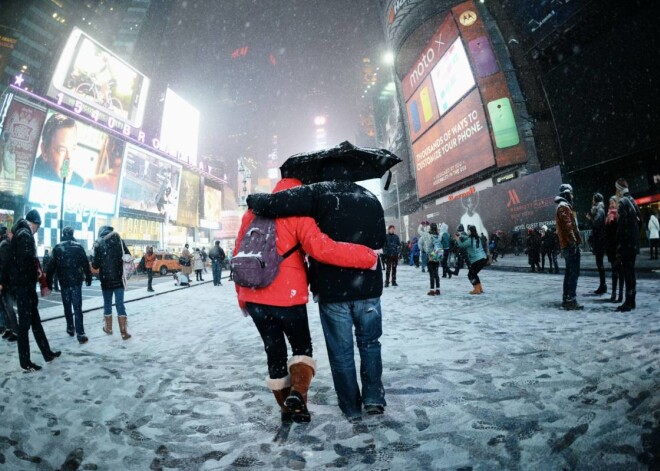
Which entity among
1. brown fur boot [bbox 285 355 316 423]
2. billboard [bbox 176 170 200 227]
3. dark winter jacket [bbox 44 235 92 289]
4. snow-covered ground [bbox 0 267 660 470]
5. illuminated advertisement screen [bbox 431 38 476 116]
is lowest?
snow-covered ground [bbox 0 267 660 470]

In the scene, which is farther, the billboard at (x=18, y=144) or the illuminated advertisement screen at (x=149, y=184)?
the illuminated advertisement screen at (x=149, y=184)

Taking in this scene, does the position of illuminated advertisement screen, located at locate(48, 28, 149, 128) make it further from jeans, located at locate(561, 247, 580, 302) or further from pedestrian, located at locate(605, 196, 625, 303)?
pedestrian, located at locate(605, 196, 625, 303)

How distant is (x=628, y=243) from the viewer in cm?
497

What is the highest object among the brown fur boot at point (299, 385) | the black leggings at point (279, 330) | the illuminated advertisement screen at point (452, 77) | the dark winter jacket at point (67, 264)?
the illuminated advertisement screen at point (452, 77)

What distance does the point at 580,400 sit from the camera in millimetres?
2307

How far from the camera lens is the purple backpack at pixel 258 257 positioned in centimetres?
204

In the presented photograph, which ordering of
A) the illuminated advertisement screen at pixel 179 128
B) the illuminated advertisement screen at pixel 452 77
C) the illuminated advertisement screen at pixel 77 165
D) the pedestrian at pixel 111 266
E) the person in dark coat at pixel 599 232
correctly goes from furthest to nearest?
the illuminated advertisement screen at pixel 179 128 < the illuminated advertisement screen at pixel 77 165 < the illuminated advertisement screen at pixel 452 77 < the person in dark coat at pixel 599 232 < the pedestrian at pixel 111 266

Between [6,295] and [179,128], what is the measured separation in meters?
56.3

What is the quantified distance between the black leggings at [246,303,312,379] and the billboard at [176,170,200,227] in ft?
196

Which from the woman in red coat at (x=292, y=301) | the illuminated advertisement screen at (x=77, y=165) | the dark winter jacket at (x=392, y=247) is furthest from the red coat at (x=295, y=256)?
the illuminated advertisement screen at (x=77, y=165)

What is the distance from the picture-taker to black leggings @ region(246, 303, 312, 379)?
2.13m

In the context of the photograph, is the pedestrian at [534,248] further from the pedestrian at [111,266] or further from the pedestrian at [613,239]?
the pedestrian at [111,266]

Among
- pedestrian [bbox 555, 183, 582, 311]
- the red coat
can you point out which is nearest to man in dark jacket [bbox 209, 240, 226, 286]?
pedestrian [bbox 555, 183, 582, 311]

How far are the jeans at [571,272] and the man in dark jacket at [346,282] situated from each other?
4.51 m
